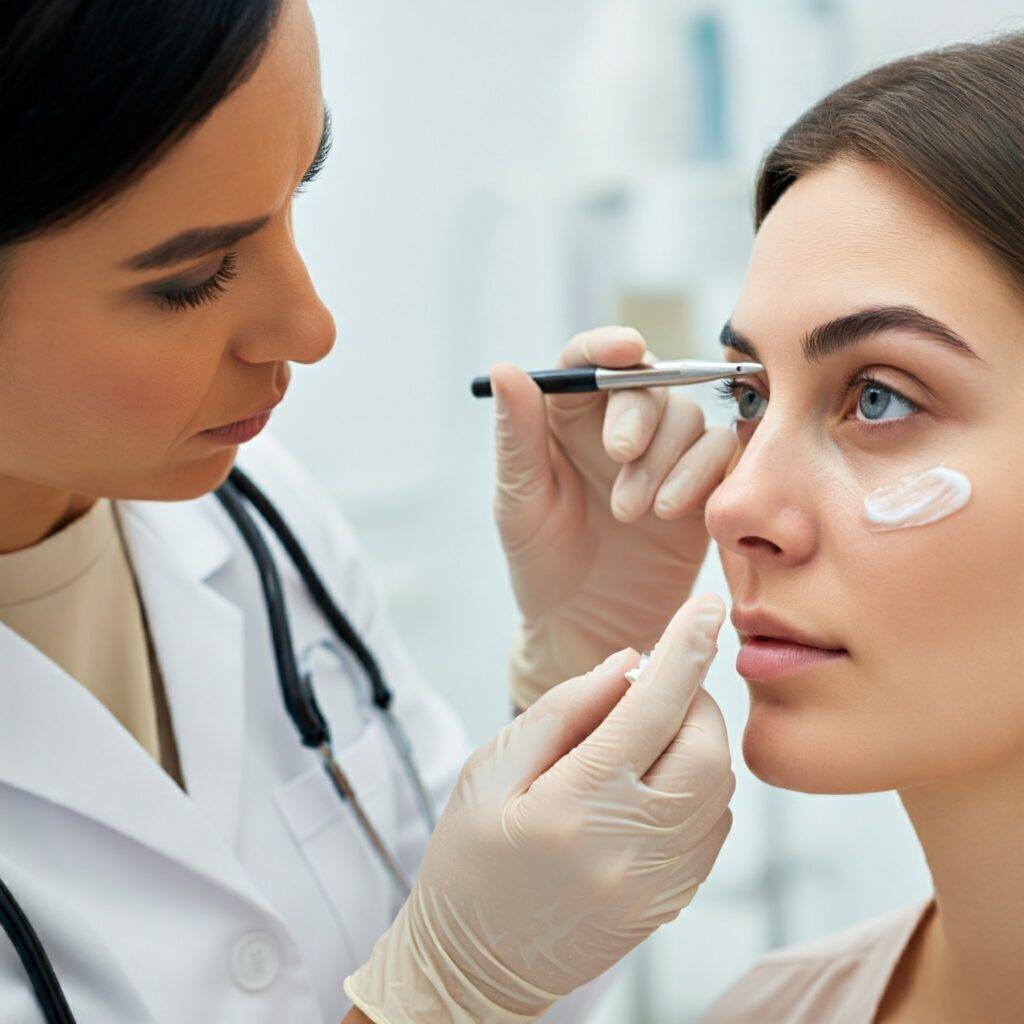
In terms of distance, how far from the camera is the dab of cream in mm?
883

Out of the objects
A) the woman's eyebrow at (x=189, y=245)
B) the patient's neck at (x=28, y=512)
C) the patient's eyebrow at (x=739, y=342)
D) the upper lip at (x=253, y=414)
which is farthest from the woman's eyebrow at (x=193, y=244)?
the patient's eyebrow at (x=739, y=342)

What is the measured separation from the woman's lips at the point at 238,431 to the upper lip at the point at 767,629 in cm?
45

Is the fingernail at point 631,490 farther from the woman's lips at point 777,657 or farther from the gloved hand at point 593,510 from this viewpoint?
the woman's lips at point 777,657

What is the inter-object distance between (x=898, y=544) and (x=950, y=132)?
0.32 meters

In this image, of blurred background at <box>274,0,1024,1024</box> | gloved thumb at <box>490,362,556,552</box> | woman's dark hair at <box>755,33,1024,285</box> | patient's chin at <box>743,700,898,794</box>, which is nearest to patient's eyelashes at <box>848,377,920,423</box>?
woman's dark hair at <box>755,33,1024,285</box>

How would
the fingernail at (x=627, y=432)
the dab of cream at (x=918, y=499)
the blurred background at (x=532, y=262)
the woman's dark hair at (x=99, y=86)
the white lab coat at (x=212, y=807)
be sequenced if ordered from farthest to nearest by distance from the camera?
the blurred background at (x=532, y=262) < the fingernail at (x=627, y=432) < the white lab coat at (x=212, y=807) < the dab of cream at (x=918, y=499) < the woman's dark hair at (x=99, y=86)

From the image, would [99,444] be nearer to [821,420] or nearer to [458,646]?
[821,420]

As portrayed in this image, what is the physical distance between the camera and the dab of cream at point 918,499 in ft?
2.90

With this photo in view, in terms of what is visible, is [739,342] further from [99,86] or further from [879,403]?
[99,86]

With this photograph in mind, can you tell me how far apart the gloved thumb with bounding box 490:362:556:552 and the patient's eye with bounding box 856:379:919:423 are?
1.16ft

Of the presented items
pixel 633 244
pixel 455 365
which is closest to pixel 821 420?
pixel 633 244

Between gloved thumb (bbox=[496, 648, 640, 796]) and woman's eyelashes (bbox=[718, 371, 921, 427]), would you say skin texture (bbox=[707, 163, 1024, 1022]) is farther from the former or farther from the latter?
gloved thumb (bbox=[496, 648, 640, 796])

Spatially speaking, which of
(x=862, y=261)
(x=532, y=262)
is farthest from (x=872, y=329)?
(x=532, y=262)

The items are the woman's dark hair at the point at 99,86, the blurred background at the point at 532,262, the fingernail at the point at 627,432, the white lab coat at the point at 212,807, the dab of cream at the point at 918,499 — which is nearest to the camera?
the woman's dark hair at the point at 99,86
